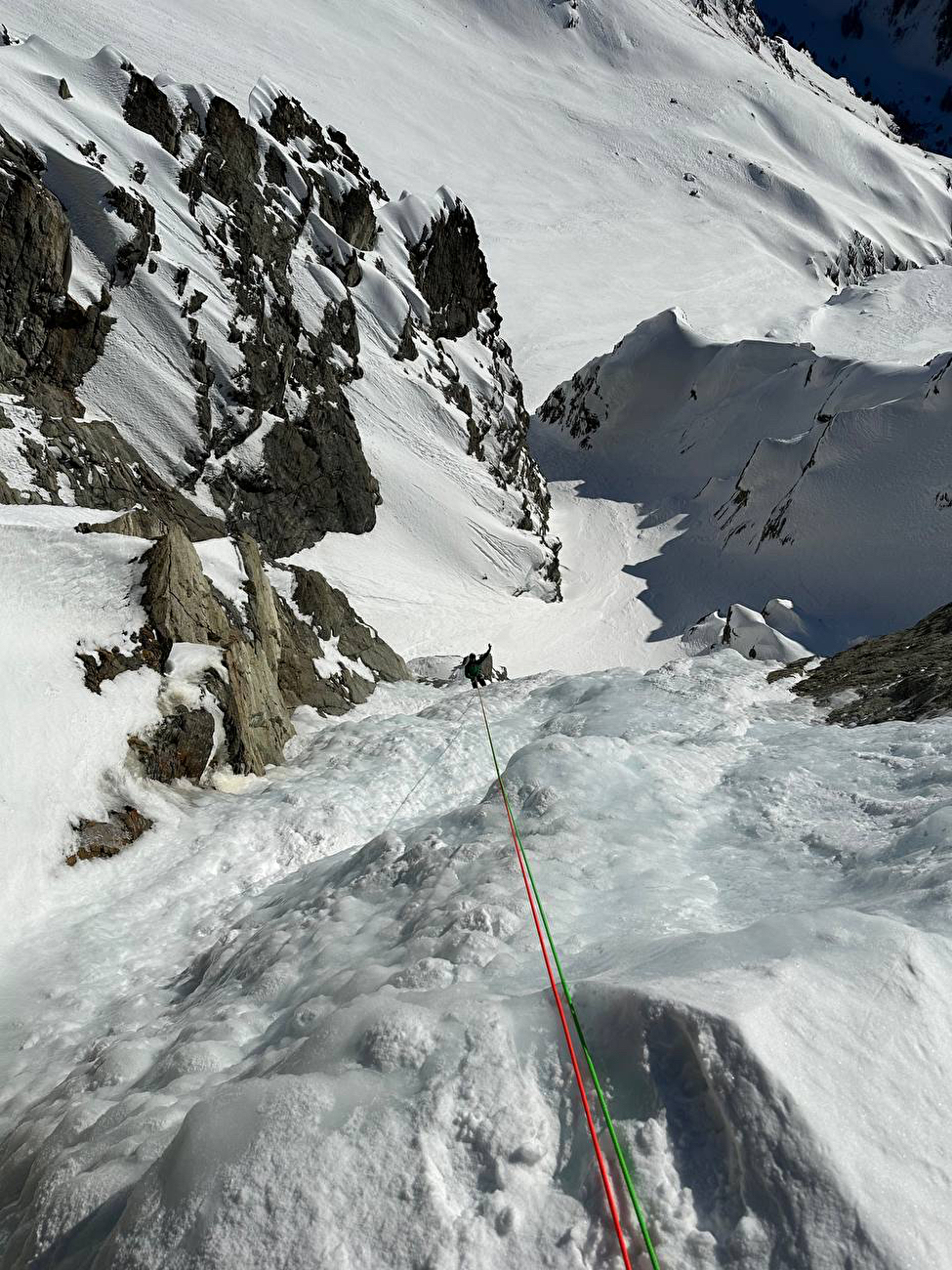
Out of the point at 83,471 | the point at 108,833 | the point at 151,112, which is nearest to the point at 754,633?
the point at 83,471

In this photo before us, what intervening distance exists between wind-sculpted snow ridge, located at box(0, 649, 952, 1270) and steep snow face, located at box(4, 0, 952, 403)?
5823cm

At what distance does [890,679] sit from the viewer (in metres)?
11.7

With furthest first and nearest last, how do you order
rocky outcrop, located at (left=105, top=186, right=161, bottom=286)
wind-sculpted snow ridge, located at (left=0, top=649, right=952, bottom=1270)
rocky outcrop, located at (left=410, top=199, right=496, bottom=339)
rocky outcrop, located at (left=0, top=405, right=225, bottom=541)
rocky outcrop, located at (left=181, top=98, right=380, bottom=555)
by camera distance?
rocky outcrop, located at (left=410, top=199, right=496, bottom=339), rocky outcrop, located at (left=181, top=98, right=380, bottom=555), rocky outcrop, located at (left=105, top=186, right=161, bottom=286), rocky outcrop, located at (left=0, top=405, right=225, bottom=541), wind-sculpted snow ridge, located at (left=0, top=649, right=952, bottom=1270)

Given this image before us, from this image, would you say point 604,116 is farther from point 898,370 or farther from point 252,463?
point 252,463

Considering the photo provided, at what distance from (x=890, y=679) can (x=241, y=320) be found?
2937cm

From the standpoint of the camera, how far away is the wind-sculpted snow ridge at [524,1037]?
2967 mm

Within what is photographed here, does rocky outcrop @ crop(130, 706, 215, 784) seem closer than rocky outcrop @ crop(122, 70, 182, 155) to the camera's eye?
Yes

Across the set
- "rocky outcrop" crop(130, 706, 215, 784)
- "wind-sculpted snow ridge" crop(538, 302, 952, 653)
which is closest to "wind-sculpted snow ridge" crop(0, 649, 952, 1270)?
"rocky outcrop" crop(130, 706, 215, 784)

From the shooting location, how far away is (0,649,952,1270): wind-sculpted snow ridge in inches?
117

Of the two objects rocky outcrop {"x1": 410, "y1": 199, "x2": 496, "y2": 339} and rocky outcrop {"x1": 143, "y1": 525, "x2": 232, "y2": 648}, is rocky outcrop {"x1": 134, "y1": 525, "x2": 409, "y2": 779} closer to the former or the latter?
rocky outcrop {"x1": 143, "y1": 525, "x2": 232, "y2": 648}

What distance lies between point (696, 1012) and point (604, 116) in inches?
5008

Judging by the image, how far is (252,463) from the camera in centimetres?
3189

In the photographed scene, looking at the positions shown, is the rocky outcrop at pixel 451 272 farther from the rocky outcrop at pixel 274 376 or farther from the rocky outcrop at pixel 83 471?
the rocky outcrop at pixel 83 471

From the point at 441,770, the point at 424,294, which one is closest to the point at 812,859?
the point at 441,770
